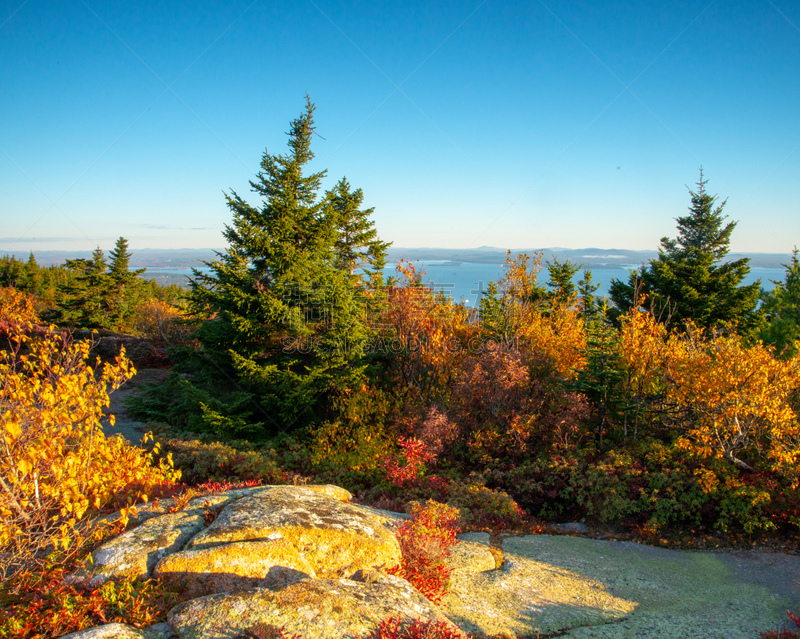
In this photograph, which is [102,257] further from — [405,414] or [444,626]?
[444,626]

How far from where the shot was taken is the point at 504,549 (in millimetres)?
8086

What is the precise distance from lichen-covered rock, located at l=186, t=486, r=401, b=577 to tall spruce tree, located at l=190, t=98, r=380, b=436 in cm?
798

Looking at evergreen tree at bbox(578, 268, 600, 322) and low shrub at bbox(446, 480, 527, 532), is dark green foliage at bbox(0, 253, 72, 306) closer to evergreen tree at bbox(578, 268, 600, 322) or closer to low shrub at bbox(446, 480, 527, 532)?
evergreen tree at bbox(578, 268, 600, 322)

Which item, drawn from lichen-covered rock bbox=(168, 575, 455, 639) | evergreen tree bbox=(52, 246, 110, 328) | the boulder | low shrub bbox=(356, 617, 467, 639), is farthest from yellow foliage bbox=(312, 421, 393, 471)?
evergreen tree bbox=(52, 246, 110, 328)

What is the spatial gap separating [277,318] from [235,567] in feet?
33.2

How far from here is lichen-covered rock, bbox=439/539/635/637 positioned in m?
5.59

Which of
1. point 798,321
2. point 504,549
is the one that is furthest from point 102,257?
point 798,321

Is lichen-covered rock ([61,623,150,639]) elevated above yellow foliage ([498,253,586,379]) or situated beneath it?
situated beneath

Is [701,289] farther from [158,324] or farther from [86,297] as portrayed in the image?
[86,297]

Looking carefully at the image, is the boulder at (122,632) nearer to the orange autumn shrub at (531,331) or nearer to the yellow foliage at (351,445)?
the yellow foliage at (351,445)

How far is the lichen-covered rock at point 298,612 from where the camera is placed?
154 inches

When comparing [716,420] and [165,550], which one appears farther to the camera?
[716,420]

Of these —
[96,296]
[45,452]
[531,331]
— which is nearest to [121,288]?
[96,296]

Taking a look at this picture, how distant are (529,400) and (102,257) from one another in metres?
38.0
